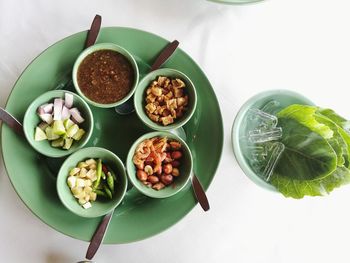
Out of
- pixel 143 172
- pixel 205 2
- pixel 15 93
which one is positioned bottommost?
pixel 143 172

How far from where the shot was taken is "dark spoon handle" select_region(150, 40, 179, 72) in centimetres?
95

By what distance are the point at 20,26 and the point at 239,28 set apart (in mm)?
515

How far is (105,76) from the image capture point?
3.10 ft

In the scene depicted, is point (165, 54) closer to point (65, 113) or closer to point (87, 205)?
point (65, 113)

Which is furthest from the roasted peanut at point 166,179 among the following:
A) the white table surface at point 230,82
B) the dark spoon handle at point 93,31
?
the dark spoon handle at point 93,31

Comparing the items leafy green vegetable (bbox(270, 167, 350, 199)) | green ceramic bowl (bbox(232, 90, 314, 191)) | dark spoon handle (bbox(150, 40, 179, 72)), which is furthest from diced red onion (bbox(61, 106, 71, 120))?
leafy green vegetable (bbox(270, 167, 350, 199))

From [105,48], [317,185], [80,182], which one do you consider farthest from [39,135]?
[317,185]

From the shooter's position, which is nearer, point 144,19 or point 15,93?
point 15,93

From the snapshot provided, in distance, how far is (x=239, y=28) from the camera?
1.04 meters

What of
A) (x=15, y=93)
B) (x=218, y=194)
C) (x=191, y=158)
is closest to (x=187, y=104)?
(x=191, y=158)

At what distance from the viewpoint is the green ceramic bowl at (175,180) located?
0.90 metres

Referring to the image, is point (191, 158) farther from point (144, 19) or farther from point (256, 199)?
point (144, 19)

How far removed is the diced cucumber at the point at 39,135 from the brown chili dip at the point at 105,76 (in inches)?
4.8

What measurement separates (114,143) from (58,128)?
0.45 ft
